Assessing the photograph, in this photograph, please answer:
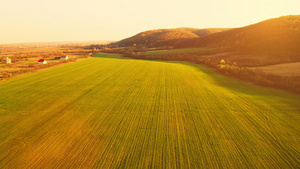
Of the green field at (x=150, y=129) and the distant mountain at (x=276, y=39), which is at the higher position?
the distant mountain at (x=276, y=39)

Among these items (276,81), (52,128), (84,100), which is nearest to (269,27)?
(276,81)

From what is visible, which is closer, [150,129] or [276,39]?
[150,129]

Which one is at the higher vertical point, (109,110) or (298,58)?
(298,58)

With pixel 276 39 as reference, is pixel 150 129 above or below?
below

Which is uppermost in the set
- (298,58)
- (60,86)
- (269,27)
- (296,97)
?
(269,27)

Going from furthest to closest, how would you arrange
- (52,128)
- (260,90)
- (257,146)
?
(260,90), (52,128), (257,146)

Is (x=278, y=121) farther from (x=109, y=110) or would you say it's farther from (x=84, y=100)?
(x=84, y=100)

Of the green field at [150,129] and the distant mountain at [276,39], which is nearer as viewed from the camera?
the green field at [150,129]

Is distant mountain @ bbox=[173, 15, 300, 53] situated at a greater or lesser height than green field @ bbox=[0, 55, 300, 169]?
greater
